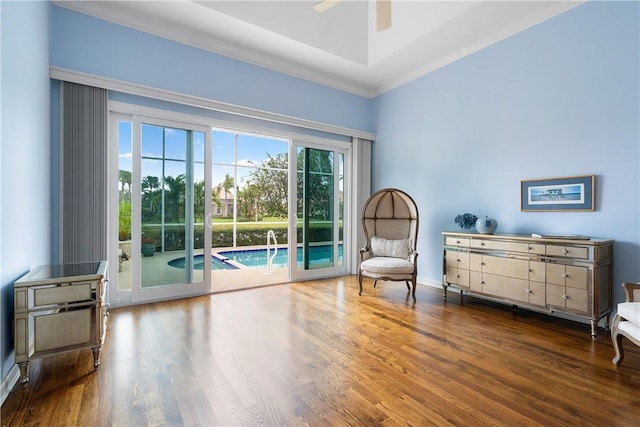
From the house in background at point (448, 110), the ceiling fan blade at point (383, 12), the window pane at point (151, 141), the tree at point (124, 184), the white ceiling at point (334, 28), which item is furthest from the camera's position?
the window pane at point (151, 141)

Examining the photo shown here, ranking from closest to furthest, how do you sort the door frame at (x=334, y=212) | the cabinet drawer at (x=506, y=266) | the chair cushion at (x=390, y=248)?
the cabinet drawer at (x=506, y=266), the chair cushion at (x=390, y=248), the door frame at (x=334, y=212)

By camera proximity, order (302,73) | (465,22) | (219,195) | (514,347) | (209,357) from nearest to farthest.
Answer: (209,357) < (514,347) < (465,22) < (302,73) < (219,195)

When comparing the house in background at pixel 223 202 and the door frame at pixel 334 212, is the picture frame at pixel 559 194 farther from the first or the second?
the house in background at pixel 223 202

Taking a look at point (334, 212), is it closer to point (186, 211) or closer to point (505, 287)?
point (186, 211)

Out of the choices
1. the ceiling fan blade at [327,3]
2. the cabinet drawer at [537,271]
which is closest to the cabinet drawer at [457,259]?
the cabinet drawer at [537,271]

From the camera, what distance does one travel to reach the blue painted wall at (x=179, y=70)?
10.9ft

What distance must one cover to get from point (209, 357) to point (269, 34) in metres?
3.70

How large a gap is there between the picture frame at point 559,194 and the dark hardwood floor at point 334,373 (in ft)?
4.03

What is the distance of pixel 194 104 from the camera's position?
158 inches

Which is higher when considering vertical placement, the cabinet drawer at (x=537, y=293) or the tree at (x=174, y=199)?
the tree at (x=174, y=199)

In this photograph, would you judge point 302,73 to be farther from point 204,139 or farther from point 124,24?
point 124,24

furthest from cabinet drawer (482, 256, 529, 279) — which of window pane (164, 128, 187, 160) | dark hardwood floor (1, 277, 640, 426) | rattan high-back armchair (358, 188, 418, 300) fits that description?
window pane (164, 128, 187, 160)

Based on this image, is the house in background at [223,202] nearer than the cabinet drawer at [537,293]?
No

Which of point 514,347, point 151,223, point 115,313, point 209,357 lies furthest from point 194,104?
point 514,347
